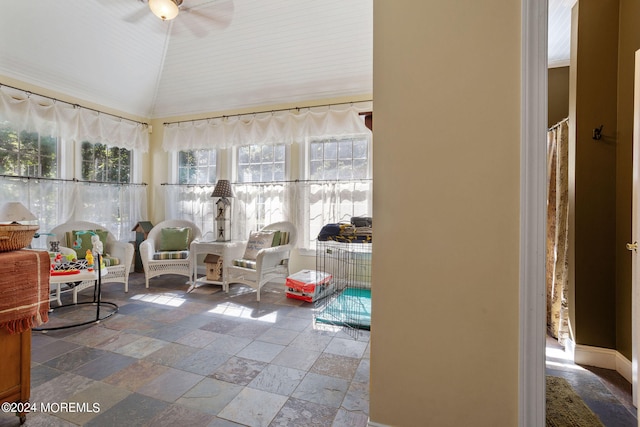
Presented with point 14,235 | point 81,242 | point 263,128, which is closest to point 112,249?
point 81,242

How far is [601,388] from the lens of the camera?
79.6 inches

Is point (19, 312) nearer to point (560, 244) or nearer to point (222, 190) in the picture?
point (222, 190)

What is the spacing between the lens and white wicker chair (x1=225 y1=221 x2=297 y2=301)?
12.2 feet

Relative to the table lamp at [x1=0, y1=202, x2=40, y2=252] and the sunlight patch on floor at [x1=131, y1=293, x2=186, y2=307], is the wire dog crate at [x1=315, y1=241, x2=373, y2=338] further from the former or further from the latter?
the table lamp at [x1=0, y1=202, x2=40, y2=252]

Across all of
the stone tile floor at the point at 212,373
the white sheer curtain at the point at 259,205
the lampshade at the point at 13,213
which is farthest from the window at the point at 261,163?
the lampshade at the point at 13,213

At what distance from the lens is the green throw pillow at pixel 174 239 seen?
177 inches

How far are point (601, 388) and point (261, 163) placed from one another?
170 inches

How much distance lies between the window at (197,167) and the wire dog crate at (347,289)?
7.48 feet

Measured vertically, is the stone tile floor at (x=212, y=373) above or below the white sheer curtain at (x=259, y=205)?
below

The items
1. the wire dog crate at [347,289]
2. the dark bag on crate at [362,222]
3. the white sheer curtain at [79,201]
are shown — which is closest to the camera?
the dark bag on crate at [362,222]

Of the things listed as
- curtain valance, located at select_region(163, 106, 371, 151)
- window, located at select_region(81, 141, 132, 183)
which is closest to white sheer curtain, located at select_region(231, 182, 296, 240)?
curtain valance, located at select_region(163, 106, 371, 151)

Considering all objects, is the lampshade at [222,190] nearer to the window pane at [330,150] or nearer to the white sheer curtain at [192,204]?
the white sheer curtain at [192,204]

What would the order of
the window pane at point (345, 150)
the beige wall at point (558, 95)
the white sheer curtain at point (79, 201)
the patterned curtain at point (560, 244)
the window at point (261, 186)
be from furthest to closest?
the window at point (261, 186), the window pane at point (345, 150), the white sheer curtain at point (79, 201), the beige wall at point (558, 95), the patterned curtain at point (560, 244)

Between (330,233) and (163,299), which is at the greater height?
(330,233)
